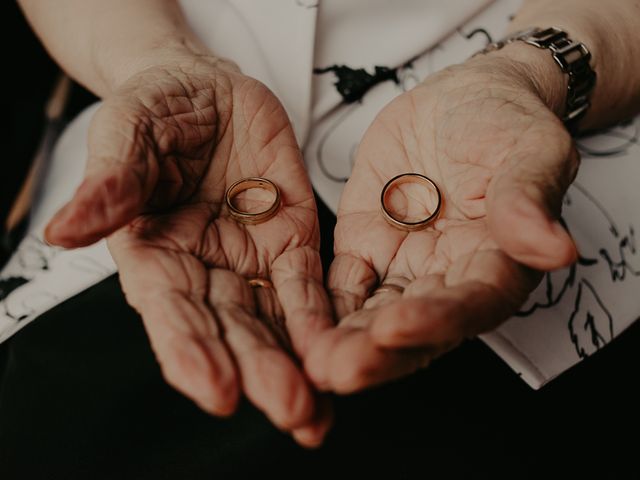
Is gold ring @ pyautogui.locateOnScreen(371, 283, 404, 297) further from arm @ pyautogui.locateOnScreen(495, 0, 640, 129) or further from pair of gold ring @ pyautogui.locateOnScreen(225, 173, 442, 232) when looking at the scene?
arm @ pyautogui.locateOnScreen(495, 0, 640, 129)

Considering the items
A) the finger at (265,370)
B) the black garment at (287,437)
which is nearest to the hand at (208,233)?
the finger at (265,370)

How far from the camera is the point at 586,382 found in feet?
4.63

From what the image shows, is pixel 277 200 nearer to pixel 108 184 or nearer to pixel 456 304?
pixel 108 184

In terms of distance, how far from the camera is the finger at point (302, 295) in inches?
40.0

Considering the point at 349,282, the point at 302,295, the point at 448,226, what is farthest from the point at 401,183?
the point at 302,295

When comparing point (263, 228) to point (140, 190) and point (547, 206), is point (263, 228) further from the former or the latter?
point (547, 206)

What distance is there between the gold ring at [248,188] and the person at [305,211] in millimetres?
23

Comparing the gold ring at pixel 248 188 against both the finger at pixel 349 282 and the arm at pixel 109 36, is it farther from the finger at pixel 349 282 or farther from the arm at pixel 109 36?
the arm at pixel 109 36

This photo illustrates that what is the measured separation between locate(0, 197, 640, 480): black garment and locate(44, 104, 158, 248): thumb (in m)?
0.46

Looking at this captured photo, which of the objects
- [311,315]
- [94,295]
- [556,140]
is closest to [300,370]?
[311,315]

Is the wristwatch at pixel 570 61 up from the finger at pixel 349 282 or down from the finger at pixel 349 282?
up

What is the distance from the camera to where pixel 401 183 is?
4.66ft

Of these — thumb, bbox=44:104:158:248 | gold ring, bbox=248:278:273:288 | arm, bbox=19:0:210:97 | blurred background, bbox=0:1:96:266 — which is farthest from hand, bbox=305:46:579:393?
blurred background, bbox=0:1:96:266

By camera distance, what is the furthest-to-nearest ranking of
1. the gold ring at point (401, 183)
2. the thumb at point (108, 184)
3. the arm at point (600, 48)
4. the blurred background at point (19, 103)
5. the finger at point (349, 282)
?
the blurred background at point (19, 103), the arm at point (600, 48), the gold ring at point (401, 183), the finger at point (349, 282), the thumb at point (108, 184)
